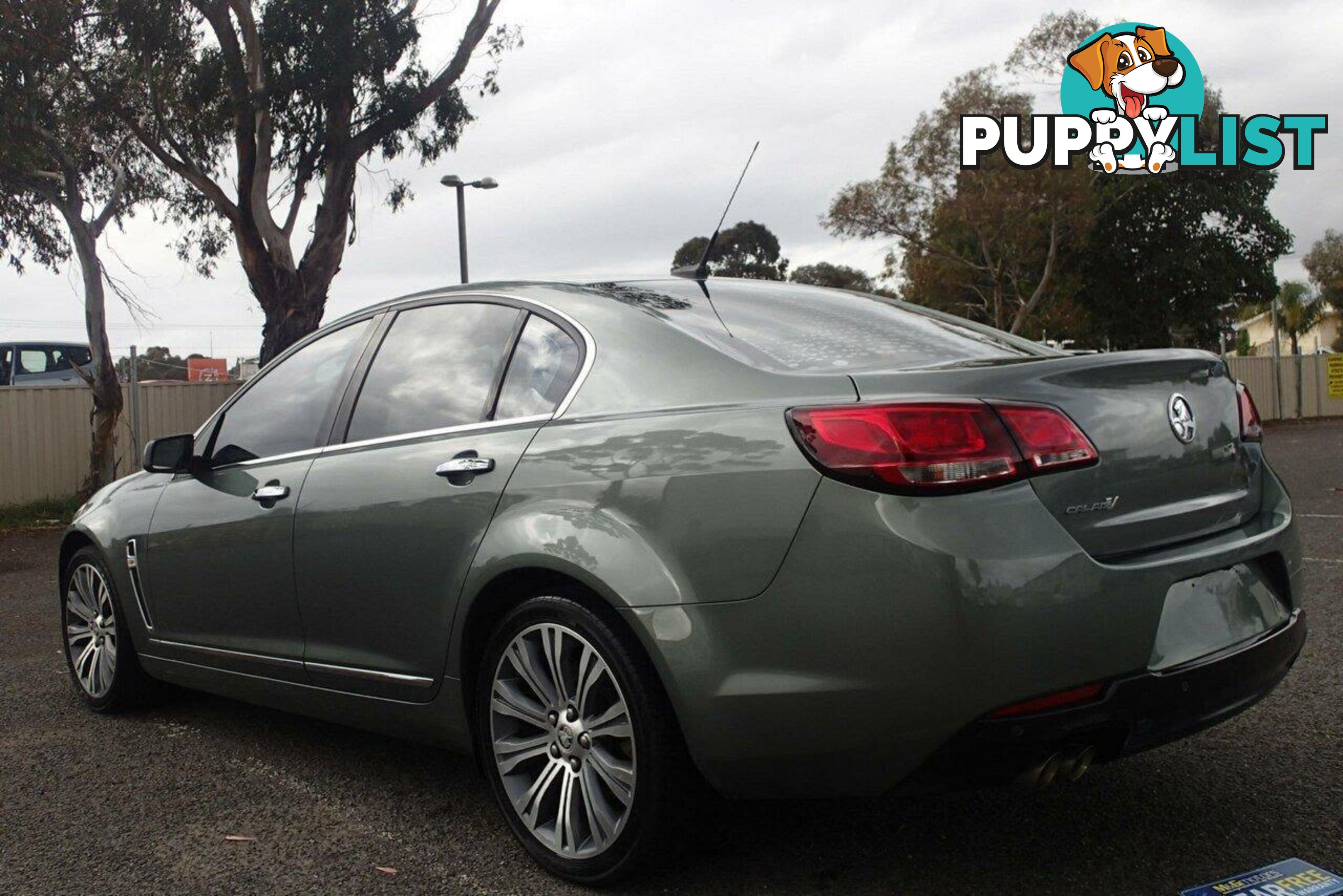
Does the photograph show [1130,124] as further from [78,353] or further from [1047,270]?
[78,353]

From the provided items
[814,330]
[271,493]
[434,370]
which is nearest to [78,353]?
[271,493]

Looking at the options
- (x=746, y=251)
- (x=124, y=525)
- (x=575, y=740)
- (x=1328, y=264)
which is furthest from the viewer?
(x=1328, y=264)

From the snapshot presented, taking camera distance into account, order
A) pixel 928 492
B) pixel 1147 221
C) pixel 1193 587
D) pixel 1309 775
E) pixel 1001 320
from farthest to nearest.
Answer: pixel 1001 320, pixel 1147 221, pixel 1309 775, pixel 1193 587, pixel 928 492

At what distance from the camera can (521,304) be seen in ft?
12.2

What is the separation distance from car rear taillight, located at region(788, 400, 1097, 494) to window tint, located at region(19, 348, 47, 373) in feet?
70.2

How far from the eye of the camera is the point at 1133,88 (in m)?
28.3

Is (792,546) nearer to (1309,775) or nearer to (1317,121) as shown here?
(1309,775)

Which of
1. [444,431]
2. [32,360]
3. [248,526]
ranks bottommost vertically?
[32,360]

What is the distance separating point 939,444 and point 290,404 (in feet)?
8.31

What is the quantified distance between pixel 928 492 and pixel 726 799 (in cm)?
92

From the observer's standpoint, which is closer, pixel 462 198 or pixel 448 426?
pixel 448 426

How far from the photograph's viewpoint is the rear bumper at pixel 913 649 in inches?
104

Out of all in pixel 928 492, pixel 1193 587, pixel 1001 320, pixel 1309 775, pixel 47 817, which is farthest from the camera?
pixel 1001 320

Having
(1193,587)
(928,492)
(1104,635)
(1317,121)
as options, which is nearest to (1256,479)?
(1193,587)
